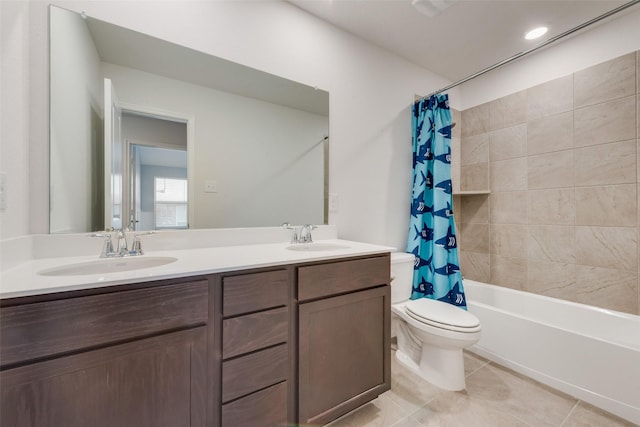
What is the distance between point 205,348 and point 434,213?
1.87m

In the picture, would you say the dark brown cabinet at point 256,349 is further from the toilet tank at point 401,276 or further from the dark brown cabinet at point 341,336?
the toilet tank at point 401,276

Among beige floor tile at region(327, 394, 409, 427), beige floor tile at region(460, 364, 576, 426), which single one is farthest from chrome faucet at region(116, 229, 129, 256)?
beige floor tile at region(460, 364, 576, 426)

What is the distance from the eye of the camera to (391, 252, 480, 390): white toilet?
4.74ft

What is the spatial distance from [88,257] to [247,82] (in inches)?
48.3

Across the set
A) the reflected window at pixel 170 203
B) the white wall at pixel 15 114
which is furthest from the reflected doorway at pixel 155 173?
the white wall at pixel 15 114

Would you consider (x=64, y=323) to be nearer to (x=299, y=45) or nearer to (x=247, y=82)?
(x=247, y=82)

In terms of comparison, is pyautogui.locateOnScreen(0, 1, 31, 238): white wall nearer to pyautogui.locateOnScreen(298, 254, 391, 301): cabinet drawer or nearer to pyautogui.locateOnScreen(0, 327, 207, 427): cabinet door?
pyautogui.locateOnScreen(0, 327, 207, 427): cabinet door

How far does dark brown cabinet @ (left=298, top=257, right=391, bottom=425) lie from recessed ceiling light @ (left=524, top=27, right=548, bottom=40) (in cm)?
216

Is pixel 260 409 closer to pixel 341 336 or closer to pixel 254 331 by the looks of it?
pixel 254 331

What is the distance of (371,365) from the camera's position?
1.30 metres

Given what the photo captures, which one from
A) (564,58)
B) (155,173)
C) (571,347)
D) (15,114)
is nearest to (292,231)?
(155,173)

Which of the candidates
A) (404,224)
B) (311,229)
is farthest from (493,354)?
(311,229)

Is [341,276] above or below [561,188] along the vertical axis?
below

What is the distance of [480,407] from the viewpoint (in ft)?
4.59
